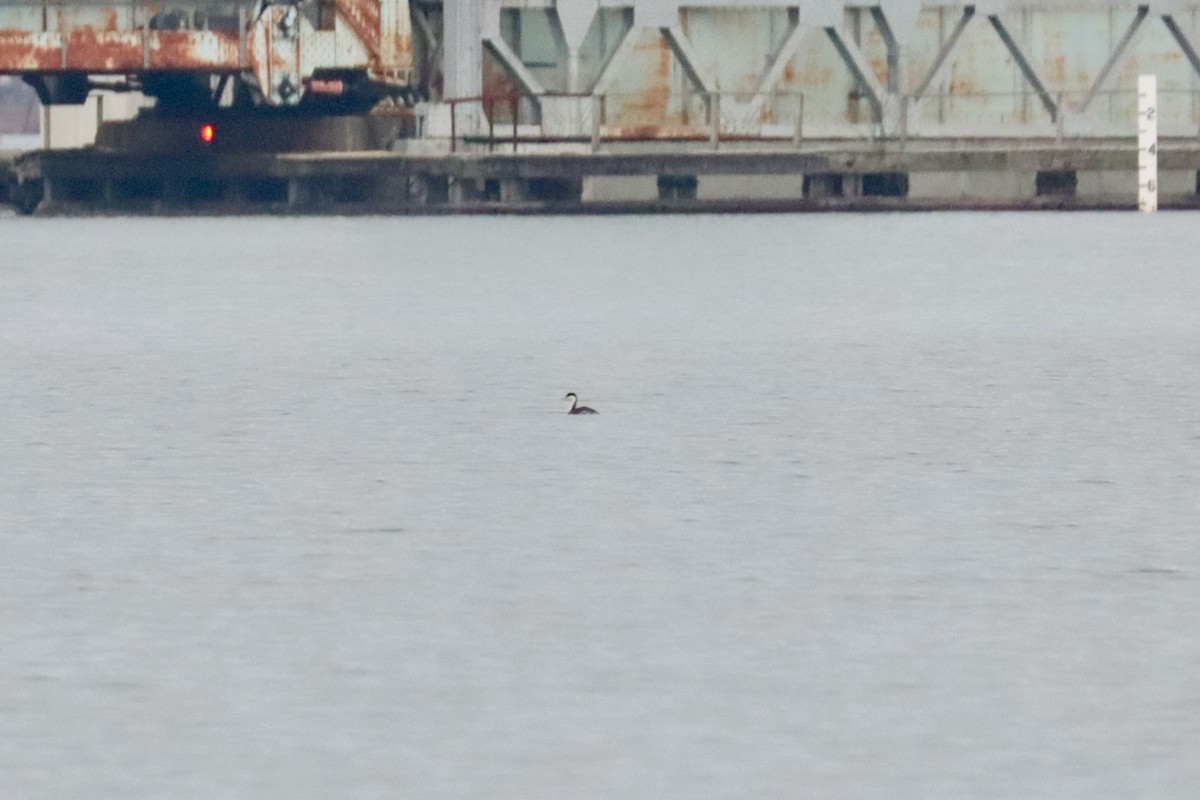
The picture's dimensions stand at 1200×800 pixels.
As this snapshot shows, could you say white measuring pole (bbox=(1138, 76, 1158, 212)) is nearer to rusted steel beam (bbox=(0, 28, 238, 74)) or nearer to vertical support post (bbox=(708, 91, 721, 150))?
vertical support post (bbox=(708, 91, 721, 150))

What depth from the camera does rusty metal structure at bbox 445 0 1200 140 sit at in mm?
49812

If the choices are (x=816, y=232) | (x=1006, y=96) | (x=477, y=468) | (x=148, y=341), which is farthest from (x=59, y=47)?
(x=477, y=468)

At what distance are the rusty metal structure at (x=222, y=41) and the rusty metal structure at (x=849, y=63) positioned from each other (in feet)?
9.74

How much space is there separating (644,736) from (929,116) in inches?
1732

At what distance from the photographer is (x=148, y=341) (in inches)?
852

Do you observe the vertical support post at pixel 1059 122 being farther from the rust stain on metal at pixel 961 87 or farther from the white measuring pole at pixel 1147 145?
the rust stain on metal at pixel 961 87

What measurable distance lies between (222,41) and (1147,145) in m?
13.6

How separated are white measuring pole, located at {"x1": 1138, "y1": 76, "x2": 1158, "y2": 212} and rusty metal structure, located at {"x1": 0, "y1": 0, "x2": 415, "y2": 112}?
1089 centimetres

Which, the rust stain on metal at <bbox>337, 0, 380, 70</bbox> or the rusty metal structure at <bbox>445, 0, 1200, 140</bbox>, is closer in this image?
the rust stain on metal at <bbox>337, 0, 380, 70</bbox>

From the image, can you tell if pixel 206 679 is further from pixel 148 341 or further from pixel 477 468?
pixel 148 341

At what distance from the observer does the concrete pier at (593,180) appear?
151 ft

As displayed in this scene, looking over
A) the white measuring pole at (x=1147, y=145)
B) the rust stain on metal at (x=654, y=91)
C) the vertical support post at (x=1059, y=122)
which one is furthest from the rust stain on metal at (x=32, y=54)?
the white measuring pole at (x=1147, y=145)

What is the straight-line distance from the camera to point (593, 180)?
46531mm

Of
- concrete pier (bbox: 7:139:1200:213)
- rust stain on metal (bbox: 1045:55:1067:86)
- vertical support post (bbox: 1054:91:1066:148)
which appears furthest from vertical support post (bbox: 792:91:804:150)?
rust stain on metal (bbox: 1045:55:1067:86)
